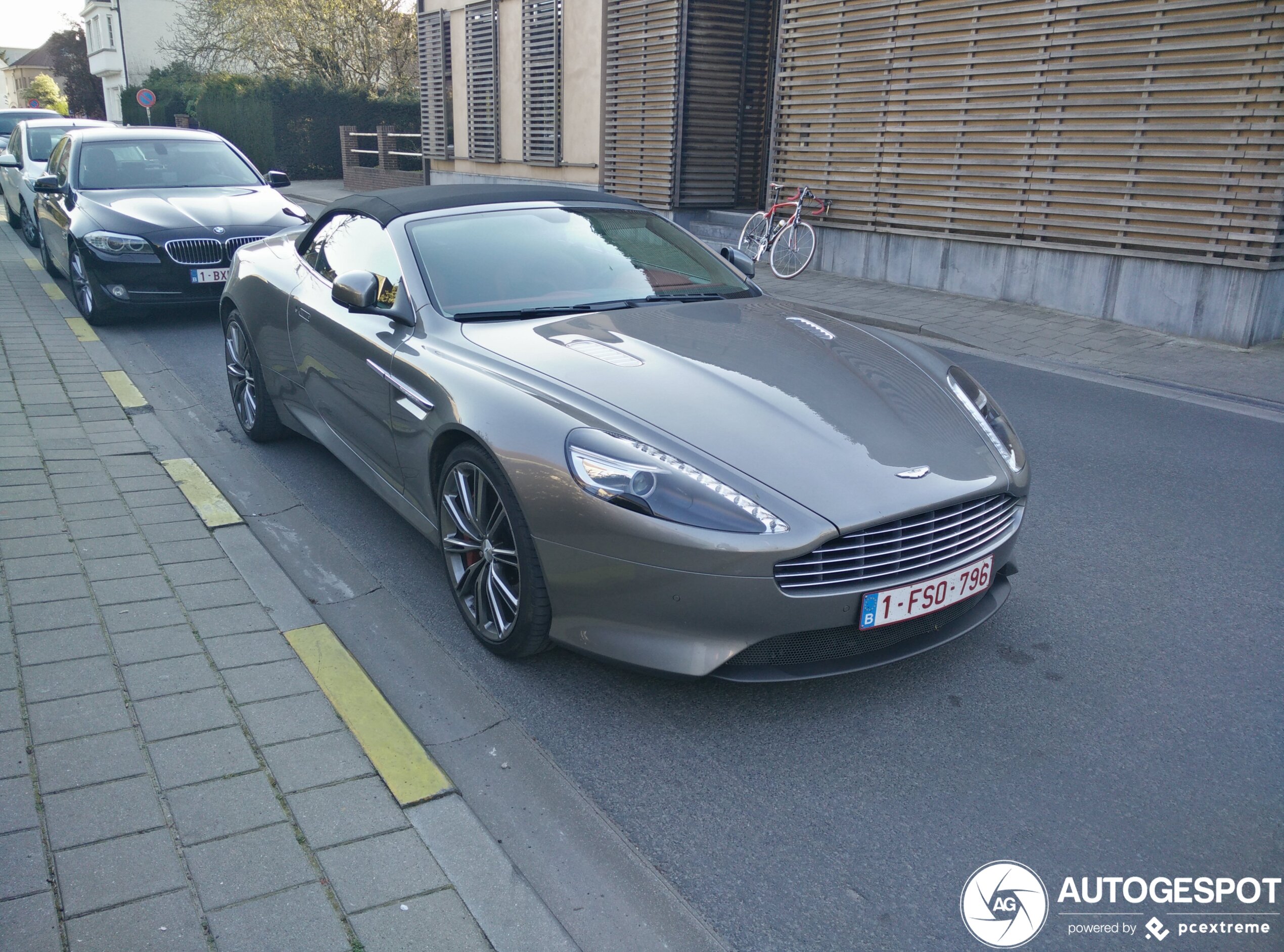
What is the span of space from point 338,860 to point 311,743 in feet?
1.77

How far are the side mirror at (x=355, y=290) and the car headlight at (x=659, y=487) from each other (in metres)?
1.44

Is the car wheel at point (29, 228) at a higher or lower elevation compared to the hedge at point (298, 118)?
lower

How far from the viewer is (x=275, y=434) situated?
5758 mm

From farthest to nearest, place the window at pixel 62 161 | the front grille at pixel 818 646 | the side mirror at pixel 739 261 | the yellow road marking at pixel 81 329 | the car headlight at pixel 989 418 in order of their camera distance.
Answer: the window at pixel 62 161 → the yellow road marking at pixel 81 329 → the side mirror at pixel 739 261 → the car headlight at pixel 989 418 → the front grille at pixel 818 646

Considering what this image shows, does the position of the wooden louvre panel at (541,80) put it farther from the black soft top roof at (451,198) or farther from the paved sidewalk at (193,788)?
the paved sidewalk at (193,788)

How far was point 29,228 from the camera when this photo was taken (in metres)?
13.6

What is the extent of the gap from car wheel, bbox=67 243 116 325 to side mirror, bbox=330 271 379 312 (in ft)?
18.8

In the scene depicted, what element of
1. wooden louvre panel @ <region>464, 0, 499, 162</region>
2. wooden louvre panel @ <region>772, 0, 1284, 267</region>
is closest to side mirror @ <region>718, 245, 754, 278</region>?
wooden louvre panel @ <region>772, 0, 1284, 267</region>

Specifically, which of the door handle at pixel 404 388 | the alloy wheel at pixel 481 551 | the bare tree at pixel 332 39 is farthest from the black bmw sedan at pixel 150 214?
the bare tree at pixel 332 39

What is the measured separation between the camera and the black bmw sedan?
859cm

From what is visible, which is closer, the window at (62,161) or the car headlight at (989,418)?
the car headlight at (989,418)

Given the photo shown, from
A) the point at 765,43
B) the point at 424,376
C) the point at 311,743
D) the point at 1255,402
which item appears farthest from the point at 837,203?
the point at 311,743

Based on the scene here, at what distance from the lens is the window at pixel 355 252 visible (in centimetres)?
424

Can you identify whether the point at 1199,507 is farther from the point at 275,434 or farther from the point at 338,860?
the point at 275,434
